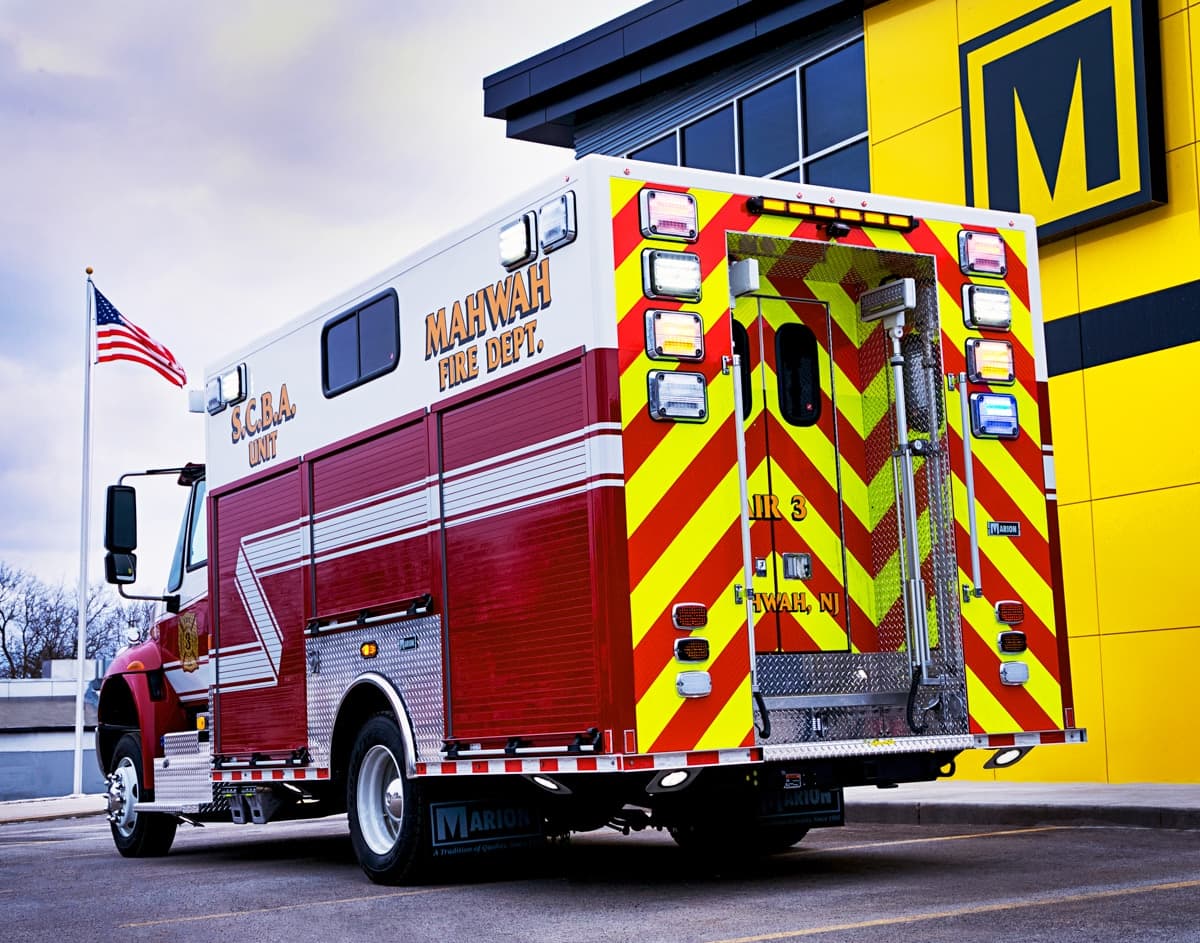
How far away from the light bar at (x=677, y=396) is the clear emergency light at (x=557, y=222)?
0.81 metres

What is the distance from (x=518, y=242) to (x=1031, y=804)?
5.92 meters

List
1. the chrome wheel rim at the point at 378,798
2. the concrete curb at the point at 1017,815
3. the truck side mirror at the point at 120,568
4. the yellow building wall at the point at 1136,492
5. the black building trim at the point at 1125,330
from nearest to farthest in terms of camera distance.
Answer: the chrome wheel rim at the point at 378,798, the concrete curb at the point at 1017,815, the truck side mirror at the point at 120,568, the yellow building wall at the point at 1136,492, the black building trim at the point at 1125,330

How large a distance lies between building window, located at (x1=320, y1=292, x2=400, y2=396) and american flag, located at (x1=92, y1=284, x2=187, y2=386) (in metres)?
17.1

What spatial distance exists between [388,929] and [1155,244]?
9.72 metres

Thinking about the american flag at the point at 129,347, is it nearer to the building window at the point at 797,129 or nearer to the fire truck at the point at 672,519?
the building window at the point at 797,129

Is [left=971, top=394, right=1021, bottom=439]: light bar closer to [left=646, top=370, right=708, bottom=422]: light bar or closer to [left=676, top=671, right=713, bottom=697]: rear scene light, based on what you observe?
[left=646, top=370, right=708, bottom=422]: light bar

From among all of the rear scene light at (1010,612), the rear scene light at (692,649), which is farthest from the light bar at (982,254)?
the rear scene light at (692,649)

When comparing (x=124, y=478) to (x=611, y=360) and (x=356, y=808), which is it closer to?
(x=356, y=808)

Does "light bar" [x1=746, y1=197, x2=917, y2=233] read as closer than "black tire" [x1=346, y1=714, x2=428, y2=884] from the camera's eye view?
Yes

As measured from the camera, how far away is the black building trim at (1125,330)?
13727 mm

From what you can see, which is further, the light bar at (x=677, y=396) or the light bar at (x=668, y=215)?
the light bar at (x=668, y=215)

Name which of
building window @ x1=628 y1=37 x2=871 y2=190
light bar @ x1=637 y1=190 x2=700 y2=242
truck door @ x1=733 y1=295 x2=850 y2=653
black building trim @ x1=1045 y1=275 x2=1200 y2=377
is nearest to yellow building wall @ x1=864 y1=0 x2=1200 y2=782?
black building trim @ x1=1045 y1=275 x2=1200 y2=377

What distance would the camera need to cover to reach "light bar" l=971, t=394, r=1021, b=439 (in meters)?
8.47

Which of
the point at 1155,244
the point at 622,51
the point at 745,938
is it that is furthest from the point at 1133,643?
the point at 622,51
